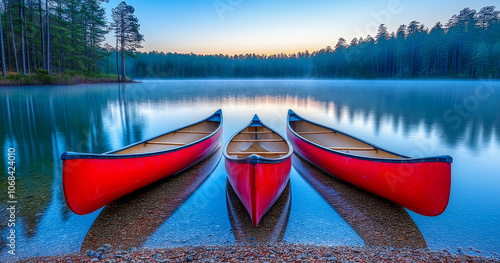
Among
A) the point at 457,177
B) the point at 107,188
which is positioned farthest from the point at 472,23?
the point at 107,188

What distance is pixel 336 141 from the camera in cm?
A: 840

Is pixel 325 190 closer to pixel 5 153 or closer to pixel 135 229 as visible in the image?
pixel 135 229

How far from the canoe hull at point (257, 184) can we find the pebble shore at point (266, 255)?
69 cm

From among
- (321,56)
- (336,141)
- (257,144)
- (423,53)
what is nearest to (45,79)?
(257,144)

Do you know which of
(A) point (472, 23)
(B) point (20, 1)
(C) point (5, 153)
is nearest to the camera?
(C) point (5, 153)

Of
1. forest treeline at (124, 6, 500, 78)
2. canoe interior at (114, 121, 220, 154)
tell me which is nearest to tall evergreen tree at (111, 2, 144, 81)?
canoe interior at (114, 121, 220, 154)

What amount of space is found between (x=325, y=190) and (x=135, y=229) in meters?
3.84

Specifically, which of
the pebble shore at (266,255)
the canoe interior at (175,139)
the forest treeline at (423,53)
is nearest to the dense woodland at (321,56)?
the forest treeline at (423,53)

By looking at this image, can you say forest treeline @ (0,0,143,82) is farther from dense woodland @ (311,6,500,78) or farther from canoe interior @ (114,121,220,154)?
dense woodland @ (311,6,500,78)

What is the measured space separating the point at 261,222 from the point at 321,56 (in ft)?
366

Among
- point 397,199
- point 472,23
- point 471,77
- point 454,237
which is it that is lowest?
point 454,237

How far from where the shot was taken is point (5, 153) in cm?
823

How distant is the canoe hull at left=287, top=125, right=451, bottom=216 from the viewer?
159 inches

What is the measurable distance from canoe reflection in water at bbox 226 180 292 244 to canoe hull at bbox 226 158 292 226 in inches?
6.1
